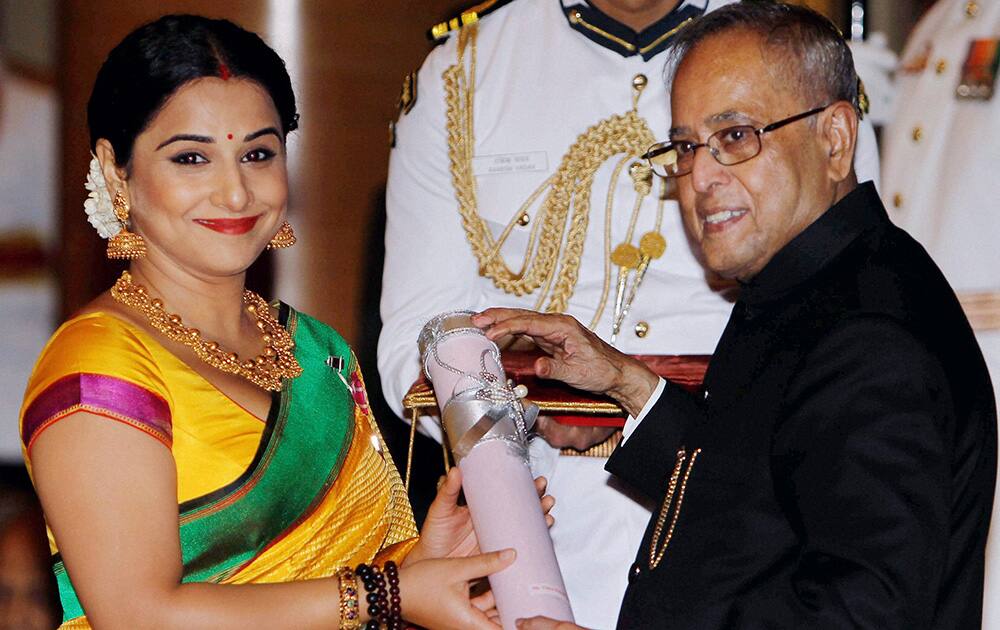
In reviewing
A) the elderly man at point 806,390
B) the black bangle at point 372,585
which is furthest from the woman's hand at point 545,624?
the black bangle at point 372,585

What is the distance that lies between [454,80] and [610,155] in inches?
13.9

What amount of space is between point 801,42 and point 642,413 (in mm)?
653

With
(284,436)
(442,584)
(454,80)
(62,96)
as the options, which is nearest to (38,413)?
(284,436)

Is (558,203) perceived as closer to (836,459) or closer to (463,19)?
(463,19)

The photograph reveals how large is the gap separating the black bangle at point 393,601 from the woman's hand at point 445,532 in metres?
0.20

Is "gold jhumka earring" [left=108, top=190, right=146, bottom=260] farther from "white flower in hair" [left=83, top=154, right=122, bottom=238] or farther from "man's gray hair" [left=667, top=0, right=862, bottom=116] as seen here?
"man's gray hair" [left=667, top=0, right=862, bottom=116]

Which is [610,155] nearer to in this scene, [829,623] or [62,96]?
[829,623]

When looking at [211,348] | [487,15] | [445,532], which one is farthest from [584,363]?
[487,15]

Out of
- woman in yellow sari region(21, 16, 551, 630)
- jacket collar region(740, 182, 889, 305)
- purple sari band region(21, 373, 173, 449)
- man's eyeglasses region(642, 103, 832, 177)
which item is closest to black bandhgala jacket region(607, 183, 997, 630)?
jacket collar region(740, 182, 889, 305)

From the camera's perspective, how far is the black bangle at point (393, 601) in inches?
76.5

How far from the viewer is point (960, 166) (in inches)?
116

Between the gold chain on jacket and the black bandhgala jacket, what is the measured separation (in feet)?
2.23

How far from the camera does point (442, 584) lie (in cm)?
194

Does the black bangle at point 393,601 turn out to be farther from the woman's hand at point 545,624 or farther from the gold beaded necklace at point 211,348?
the gold beaded necklace at point 211,348
